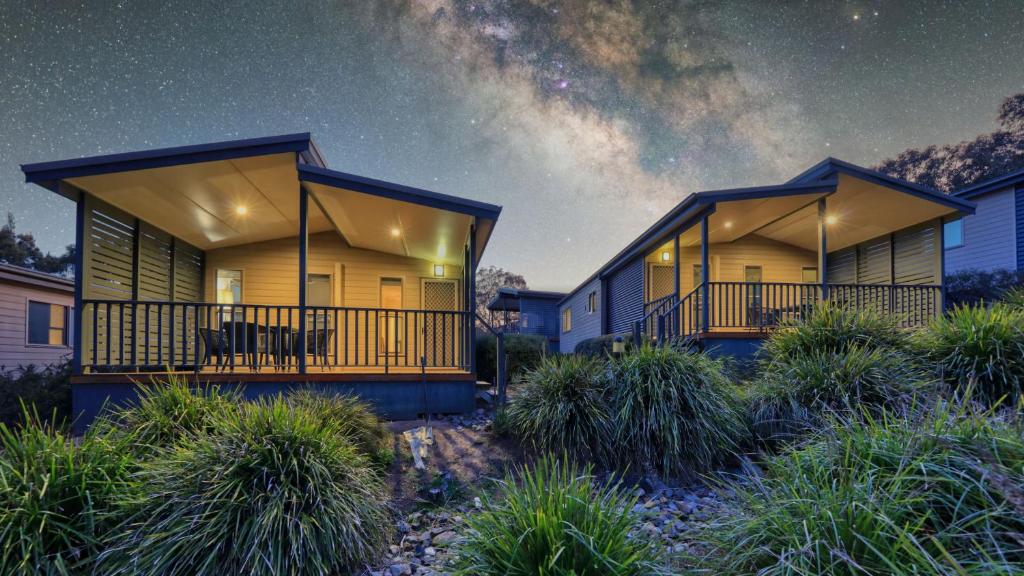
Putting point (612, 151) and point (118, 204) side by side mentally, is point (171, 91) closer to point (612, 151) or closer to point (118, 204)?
point (118, 204)

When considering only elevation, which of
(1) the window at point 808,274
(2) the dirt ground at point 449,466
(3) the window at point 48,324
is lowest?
(2) the dirt ground at point 449,466

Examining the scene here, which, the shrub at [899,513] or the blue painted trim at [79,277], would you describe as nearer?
the shrub at [899,513]

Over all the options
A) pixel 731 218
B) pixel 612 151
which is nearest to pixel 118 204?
pixel 612 151

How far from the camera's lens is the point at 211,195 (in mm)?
7129

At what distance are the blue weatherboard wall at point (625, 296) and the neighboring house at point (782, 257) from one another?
33 millimetres

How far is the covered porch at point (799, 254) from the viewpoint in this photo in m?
8.70

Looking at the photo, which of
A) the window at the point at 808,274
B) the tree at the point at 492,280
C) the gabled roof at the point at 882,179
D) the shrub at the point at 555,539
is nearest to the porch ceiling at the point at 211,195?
the shrub at the point at 555,539

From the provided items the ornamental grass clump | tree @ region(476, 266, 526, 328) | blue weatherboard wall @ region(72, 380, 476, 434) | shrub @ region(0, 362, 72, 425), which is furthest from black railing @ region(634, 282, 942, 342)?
tree @ region(476, 266, 526, 328)

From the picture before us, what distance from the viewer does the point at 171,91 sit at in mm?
9109

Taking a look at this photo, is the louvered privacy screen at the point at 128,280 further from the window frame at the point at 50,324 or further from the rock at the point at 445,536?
the window frame at the point at 50,324

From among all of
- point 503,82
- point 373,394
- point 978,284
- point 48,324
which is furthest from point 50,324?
point 978,284

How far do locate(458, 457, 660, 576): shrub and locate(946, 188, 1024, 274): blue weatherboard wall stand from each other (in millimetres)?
15100

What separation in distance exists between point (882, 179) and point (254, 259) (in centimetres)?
1274

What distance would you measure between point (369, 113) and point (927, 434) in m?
9.88
